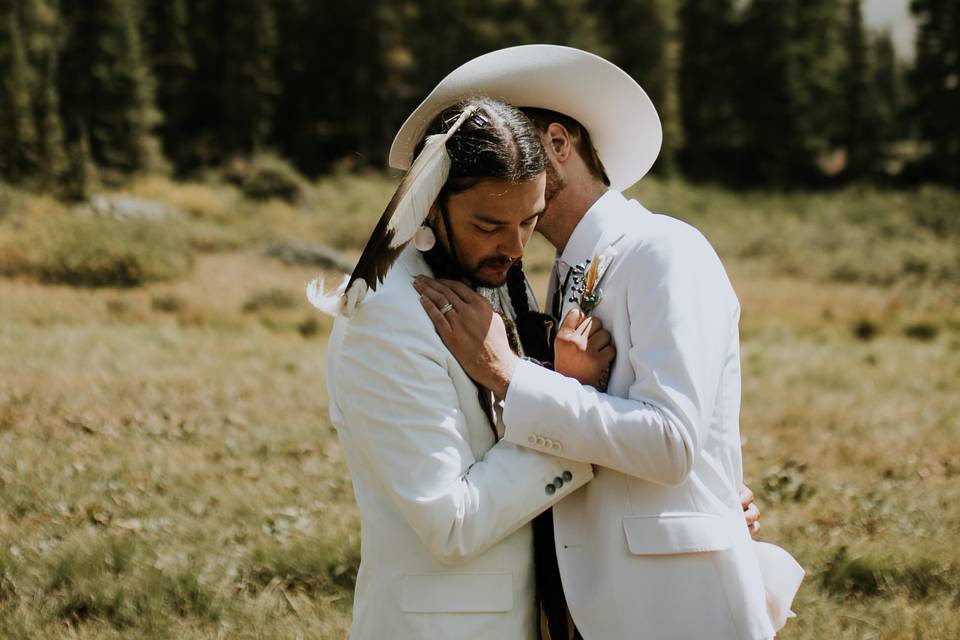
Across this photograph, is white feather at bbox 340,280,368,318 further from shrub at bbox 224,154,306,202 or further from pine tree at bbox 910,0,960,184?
pine tree at bbox 910,0,960,184

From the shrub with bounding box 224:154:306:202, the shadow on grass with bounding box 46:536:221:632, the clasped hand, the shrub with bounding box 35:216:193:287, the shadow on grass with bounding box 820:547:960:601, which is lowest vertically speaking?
the shrub with bounding box 224:154:306:202

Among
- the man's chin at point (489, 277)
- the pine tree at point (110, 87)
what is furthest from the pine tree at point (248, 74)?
the man's chin at point (489, 277)

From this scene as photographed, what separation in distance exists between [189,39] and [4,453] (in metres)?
43.3

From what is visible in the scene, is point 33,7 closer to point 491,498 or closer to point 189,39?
point 189,39

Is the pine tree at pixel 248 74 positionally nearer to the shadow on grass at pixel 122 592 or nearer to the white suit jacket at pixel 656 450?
the shadow on grass at pixel 122 592

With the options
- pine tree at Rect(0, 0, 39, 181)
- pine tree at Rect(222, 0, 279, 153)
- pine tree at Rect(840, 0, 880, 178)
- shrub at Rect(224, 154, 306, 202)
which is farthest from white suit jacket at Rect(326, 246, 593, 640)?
pine tree at Rect(840, 0, 880, 178)

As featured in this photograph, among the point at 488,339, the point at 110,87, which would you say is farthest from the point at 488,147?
the point at 110,87

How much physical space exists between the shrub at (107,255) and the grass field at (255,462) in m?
0.10

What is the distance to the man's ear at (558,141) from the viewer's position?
2.89 m

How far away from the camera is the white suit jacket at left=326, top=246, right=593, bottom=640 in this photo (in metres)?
2.30

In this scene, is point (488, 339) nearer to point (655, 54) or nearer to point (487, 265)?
point (487, 265)

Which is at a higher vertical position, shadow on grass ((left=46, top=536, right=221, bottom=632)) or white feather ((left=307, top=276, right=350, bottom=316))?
white feather ((left=307, top=276, right=350, bottom=316))

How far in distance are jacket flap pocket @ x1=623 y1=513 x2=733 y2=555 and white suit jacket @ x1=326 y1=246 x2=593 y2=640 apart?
187 mm

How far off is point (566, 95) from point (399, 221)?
0.82 meters
